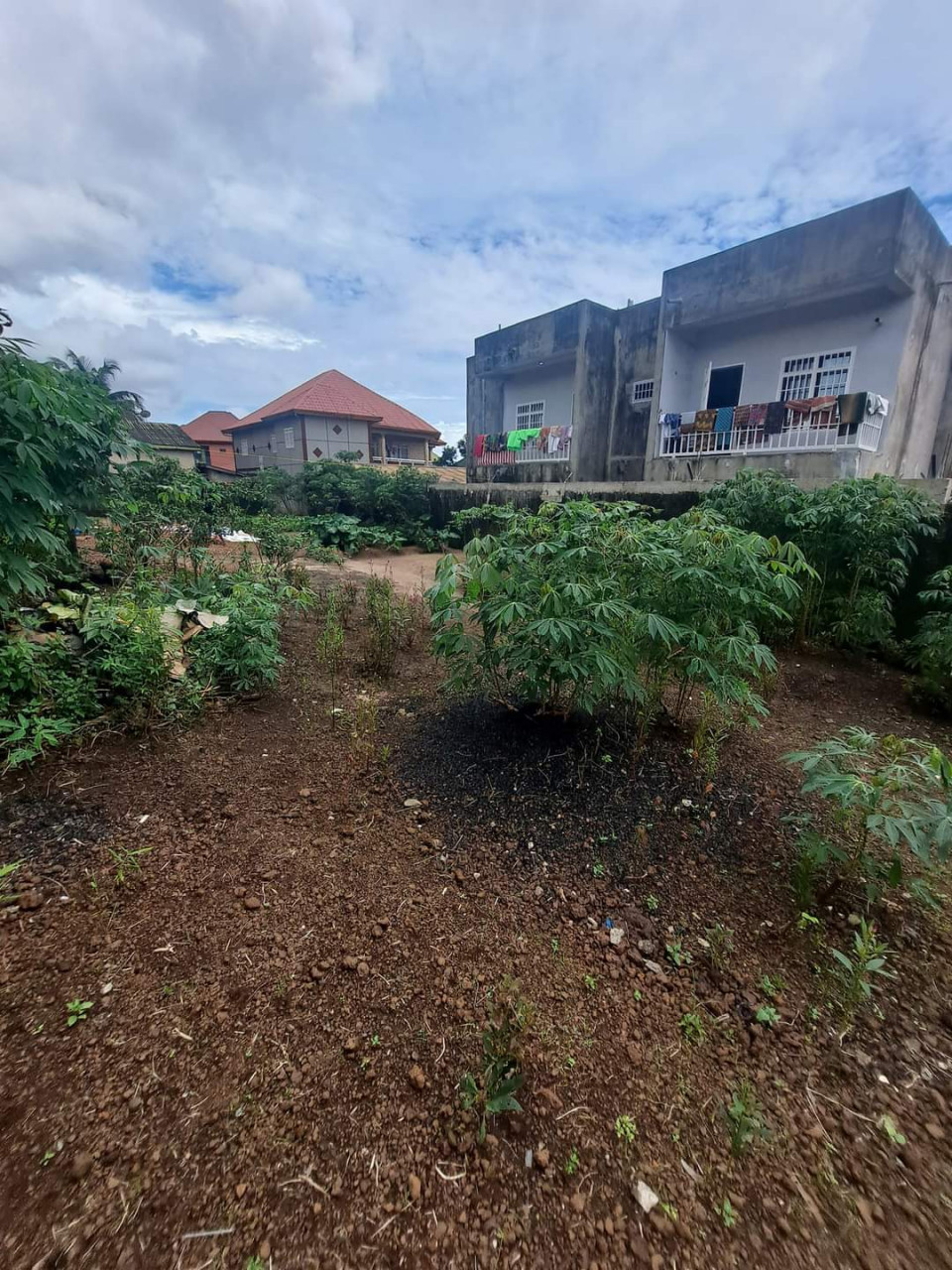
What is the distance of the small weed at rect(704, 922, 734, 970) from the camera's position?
155 cm

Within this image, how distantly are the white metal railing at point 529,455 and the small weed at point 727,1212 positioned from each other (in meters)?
10.7

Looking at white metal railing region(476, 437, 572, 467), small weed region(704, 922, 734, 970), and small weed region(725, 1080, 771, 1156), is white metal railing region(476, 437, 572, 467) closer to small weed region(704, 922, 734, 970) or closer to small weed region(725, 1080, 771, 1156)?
small weed region(704, 922, 734, 970)

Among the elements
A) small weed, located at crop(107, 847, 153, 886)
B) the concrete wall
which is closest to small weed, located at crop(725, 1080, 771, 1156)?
small weed, located at crop(107, 847, 153, 886)

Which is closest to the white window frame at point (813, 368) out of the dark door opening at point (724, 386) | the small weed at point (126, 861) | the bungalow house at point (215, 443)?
the dark door opening at point (724, 386)

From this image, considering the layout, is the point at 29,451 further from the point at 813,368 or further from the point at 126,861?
the point at 813,368

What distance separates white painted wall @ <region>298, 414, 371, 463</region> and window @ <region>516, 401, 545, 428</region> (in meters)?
8.68

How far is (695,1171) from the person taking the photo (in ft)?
3.56

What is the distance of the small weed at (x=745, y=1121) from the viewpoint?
3.66 feet

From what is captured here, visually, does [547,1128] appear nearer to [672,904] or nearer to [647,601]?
[672,904]

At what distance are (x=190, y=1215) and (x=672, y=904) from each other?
4.76 feet

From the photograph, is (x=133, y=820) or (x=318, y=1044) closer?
(x=318, y=1044)

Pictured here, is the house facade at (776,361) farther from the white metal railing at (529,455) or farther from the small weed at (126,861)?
the small weed at (126,861)

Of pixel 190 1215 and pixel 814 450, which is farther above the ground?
pixel 814 450

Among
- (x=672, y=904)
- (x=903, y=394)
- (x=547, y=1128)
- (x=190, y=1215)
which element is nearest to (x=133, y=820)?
(x=190, y=1215)
